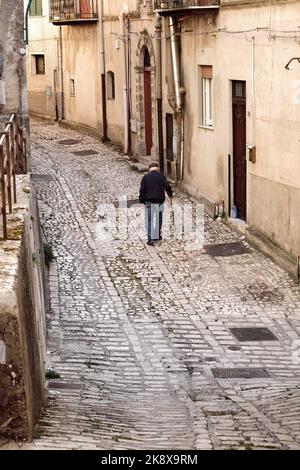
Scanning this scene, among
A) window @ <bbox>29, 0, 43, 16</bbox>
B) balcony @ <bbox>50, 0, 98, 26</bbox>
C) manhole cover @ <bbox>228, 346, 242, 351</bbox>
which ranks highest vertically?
window @ <bbox>29, 0, 43, 16</bbox>

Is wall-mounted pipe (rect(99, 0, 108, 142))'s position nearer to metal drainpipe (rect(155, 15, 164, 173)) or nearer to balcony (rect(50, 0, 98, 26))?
balcony (rect(50, 0, 98, 26))

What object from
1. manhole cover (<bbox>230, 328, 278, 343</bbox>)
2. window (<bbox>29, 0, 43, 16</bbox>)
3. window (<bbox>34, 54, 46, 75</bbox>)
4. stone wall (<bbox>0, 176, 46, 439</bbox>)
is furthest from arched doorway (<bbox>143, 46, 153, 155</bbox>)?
stone wall (<bbox>0, 176, 46, 439</bbox>)

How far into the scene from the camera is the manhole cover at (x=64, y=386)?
10125 millimetres

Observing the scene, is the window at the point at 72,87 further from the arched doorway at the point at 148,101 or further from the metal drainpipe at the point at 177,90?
the metal drainpipe at the point at 177,90

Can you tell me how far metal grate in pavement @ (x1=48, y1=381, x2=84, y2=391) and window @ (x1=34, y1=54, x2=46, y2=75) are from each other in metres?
26.2

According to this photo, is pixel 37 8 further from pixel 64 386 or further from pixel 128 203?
pixel 64 386

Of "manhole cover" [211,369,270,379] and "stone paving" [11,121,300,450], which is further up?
"stone paving" [11,121,300,450]

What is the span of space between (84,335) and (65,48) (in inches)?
847

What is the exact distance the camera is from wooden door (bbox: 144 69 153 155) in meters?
24.9

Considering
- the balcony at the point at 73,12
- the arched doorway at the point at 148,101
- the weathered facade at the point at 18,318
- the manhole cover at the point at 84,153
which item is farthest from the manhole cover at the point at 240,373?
the balcony at the point at 73,12

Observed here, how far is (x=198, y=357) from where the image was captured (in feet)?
39.8
